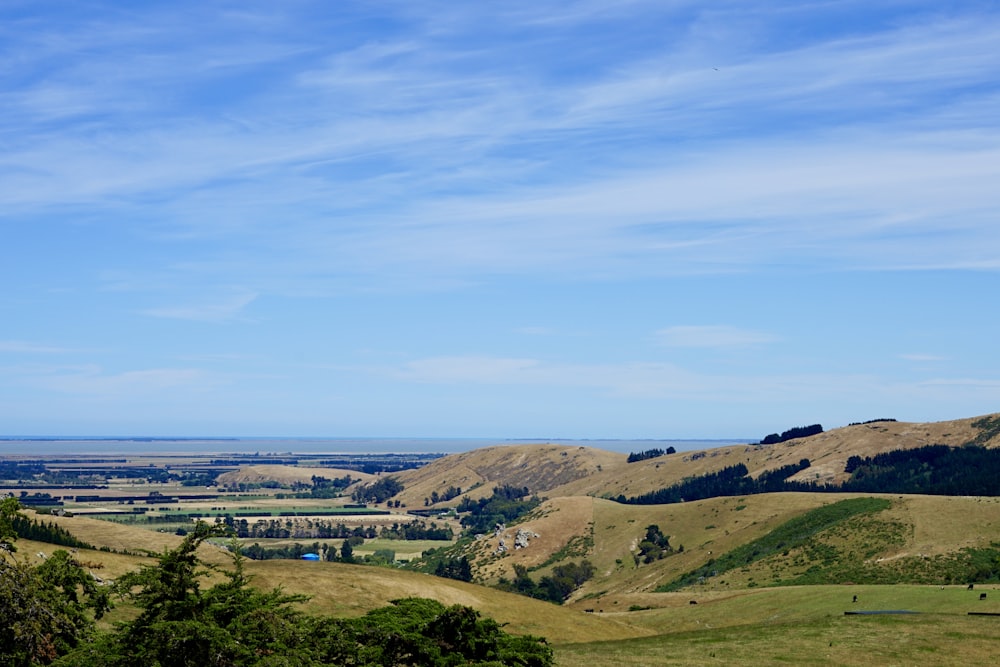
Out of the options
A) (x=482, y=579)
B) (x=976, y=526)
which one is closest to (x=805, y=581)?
(x=976, y=526)

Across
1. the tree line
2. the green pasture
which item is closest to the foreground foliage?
the tree line

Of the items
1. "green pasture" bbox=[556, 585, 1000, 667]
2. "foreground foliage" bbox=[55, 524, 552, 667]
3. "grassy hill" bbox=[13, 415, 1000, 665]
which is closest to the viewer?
"foreground foliage" bbox=[55, 524, 552, 667]

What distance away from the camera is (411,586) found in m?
75.4

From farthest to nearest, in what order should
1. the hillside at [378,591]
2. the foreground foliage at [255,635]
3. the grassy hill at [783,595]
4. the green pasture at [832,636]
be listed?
the hillside at [378,591]
the grassy hill at [783,595]
the green pasture at [832,636]
the foreground foliage at [255,635]

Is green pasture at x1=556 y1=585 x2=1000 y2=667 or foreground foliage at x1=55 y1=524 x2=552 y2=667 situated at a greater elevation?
foreground foliage at x1=55 y1=524 x2=552 y2=667

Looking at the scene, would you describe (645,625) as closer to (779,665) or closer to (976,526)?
(779,665)

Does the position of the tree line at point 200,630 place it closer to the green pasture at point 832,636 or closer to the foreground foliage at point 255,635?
the foreground foliage at point 255,635

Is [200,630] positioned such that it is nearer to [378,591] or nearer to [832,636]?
[378,591]

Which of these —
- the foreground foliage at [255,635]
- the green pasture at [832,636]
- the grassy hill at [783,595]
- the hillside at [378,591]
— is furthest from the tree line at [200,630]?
the hillside at [378,591]

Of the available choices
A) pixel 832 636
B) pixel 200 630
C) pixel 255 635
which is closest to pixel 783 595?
pixel 832 636

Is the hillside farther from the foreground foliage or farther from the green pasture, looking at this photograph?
the foreground foliage

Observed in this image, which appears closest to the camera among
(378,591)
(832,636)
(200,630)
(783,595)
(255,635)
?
(200,630)

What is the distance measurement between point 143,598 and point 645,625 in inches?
2248

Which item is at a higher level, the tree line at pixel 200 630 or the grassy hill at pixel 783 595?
the tree line at pixel 200 630
